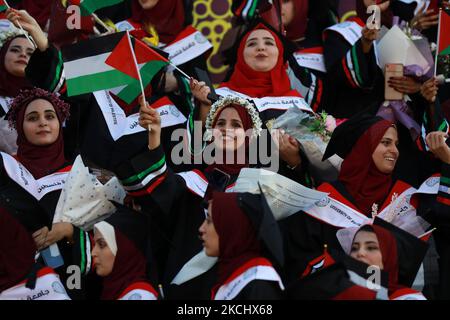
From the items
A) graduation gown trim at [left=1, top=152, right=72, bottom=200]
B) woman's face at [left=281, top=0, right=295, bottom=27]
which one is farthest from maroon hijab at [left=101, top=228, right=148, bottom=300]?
woman's face at [left=281, top=0, right=295, bottom=27]

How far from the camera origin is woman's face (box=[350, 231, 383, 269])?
25.7ft

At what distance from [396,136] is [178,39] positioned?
250 cm

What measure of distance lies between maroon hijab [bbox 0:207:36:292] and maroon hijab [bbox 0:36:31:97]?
6.58ft

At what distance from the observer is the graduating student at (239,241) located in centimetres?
739

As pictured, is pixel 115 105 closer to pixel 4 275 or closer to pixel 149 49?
pixel 149 49

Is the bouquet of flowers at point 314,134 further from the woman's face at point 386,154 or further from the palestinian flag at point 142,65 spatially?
the palestinian flag at point 142,65

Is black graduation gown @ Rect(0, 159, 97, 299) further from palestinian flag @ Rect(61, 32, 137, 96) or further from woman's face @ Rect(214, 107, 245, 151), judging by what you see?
woman's face @ Rect(214, 107, 245, 151)

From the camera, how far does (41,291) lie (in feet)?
25.8

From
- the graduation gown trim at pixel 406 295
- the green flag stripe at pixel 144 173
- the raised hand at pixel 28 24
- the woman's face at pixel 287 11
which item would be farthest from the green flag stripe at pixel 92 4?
the graduation gown trim at pixel 406 295

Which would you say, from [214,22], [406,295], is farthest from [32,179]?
[214,22]

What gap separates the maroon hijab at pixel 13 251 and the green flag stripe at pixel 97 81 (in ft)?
3.45

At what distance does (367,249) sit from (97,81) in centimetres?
219

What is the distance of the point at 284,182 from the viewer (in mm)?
8289
